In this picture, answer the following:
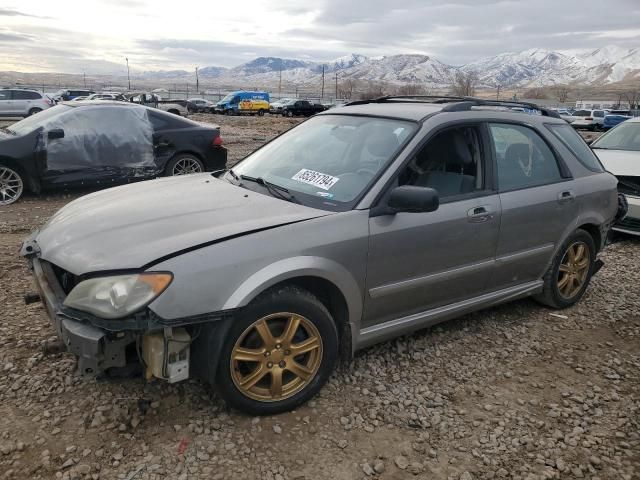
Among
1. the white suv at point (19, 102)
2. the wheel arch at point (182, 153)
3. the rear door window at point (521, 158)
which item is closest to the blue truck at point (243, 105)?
the white suv at point (19, 102)

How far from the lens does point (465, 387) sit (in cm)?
337

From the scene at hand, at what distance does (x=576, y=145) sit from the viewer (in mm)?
4543

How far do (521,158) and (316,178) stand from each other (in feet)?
5.54

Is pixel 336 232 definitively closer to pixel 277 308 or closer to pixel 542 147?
pixel 277 308

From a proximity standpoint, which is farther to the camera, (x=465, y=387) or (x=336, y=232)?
(x=465, y=387)

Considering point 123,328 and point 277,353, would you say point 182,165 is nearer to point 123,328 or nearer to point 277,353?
point 277,353

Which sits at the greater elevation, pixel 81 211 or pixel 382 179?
pixel 382 179

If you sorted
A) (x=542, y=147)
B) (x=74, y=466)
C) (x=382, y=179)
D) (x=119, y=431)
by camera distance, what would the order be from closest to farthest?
(x=74, y=466) → (x=119, y=431) → (x=382, y=179) → (x=542, y=147)

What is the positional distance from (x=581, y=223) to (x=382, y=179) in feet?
7.00

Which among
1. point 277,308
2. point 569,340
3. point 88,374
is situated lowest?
point 569,340

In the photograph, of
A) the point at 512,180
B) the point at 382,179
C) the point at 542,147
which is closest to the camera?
the point at 382,179

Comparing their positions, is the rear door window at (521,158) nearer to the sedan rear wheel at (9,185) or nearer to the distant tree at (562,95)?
the sedan rear wheel at (9,185)

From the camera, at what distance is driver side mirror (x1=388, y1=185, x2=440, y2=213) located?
2.99m

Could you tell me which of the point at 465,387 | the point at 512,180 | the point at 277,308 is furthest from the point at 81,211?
the point at 512,180
